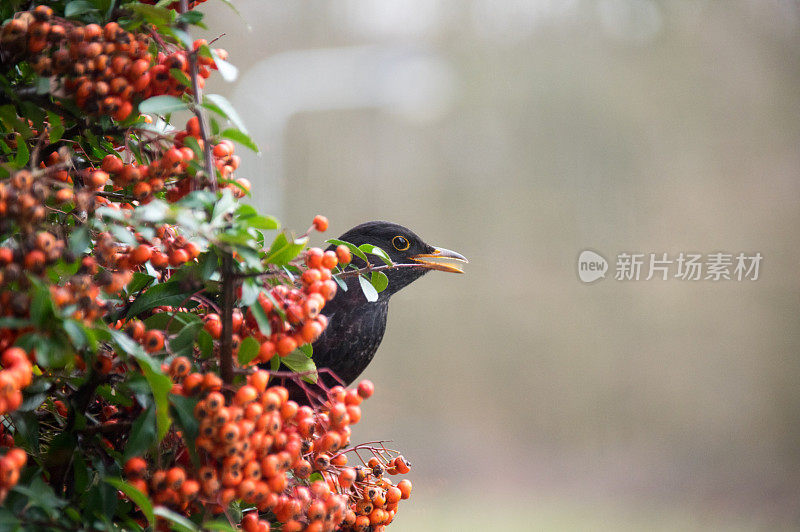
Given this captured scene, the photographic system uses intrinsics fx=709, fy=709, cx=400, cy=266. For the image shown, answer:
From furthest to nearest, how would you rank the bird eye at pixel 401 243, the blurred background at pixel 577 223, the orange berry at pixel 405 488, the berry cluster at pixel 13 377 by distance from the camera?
the blurred background at pixel 577 223 → the bird eye at pixel 401 243 → the orange berry at pixel 405 488 → the berry cluster at pixel 13 377

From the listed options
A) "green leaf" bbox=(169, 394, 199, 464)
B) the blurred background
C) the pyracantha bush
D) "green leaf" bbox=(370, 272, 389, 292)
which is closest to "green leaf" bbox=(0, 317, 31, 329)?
the pyracantha bush

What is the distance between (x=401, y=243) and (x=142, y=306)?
52cm

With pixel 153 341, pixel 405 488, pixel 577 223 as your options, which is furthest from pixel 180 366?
pixel 577 223

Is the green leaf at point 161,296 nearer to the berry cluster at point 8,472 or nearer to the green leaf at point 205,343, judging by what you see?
the green leaf at point 205,343

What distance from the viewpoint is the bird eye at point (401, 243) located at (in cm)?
104

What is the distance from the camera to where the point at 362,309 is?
3.15ft

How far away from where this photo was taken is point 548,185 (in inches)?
99.3

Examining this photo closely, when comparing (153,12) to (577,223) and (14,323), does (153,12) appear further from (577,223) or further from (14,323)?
(577,223)

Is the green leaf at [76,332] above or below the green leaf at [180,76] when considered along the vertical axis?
below

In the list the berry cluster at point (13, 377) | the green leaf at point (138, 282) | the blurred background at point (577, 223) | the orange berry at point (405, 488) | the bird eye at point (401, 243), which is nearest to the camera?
the berry cluster at point (13, 377)

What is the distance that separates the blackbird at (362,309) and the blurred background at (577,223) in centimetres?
133

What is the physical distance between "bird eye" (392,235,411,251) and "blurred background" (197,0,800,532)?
1335 mm

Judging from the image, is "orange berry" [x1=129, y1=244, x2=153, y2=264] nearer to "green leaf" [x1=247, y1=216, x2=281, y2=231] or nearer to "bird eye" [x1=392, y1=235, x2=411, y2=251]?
"green leaf" [x1=247, y1=216, x2=281, y2=231]

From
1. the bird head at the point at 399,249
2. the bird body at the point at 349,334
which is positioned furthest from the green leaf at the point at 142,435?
the bird head at the point at 399,249
